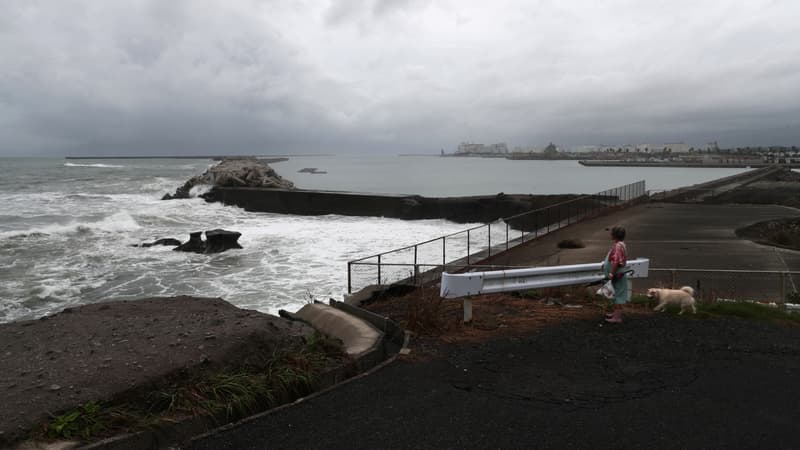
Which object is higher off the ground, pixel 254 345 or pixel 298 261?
pixel 254 345

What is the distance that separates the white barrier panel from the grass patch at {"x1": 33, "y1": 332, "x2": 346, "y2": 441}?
2.21 m

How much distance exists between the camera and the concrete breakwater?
104 ft

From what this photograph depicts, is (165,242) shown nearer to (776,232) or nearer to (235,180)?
(235,180)

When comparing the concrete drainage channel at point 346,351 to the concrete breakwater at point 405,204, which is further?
the concrete breakwater at point 405,204

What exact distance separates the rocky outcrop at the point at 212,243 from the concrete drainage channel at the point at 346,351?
14.3 m

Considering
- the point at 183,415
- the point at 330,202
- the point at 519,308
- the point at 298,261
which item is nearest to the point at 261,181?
the point at 330,202

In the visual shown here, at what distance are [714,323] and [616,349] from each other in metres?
2.10

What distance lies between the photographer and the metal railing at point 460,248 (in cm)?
1252

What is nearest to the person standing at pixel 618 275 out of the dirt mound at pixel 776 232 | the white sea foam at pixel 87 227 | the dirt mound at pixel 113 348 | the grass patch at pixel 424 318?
the grass patch at pixel 424 318

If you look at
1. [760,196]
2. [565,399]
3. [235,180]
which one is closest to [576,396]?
[565,399]

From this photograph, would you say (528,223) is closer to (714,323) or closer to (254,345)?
(714,323)

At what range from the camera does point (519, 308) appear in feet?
28.9

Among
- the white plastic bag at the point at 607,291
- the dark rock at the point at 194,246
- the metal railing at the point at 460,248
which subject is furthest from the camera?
the dark rock at the point at 194,246

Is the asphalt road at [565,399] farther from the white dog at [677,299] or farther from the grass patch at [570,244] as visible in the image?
the grass patch at [570,244]
